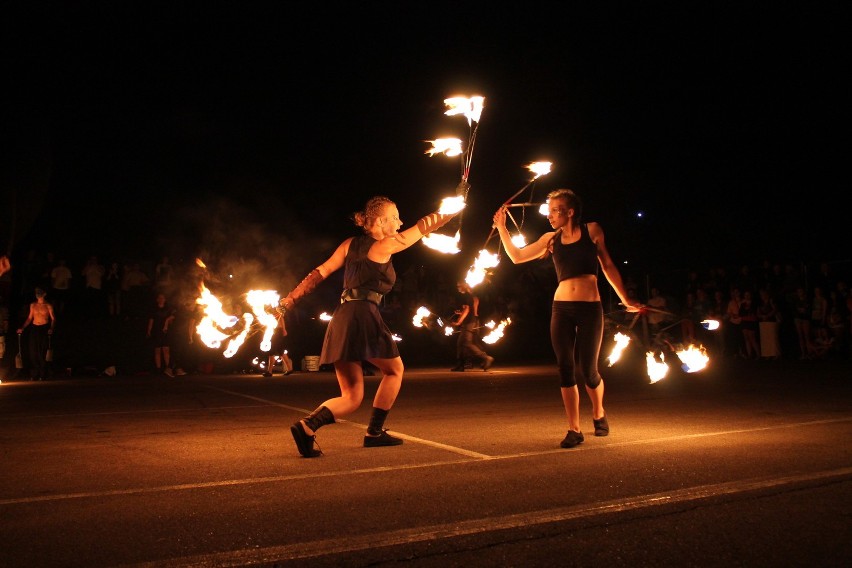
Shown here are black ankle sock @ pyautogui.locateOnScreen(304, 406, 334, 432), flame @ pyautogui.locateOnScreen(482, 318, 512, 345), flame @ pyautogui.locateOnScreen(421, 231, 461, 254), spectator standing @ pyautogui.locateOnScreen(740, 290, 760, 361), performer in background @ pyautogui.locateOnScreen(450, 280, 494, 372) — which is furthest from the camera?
spectator standing @ pyautogui.locateOnScreen(740, 290, 760, 361)

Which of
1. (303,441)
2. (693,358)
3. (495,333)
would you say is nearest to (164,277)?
(495,333)

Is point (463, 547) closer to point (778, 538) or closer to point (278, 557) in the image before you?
point (278, 557)

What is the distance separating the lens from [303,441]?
5883 mm

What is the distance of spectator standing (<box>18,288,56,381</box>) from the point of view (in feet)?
53.3

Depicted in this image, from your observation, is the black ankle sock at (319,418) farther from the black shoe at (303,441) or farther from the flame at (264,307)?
the flame at (264,307)

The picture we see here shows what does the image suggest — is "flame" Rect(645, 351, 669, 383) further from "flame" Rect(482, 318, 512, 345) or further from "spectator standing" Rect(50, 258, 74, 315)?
"spectator standing" Rect(50, 258, 74, 315)

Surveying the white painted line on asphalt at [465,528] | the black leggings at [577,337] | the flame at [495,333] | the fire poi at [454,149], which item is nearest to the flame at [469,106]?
the fire poi at [454,149]

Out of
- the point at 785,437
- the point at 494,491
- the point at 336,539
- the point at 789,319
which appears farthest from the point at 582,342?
the point at 789,319

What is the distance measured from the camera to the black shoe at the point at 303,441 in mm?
5871

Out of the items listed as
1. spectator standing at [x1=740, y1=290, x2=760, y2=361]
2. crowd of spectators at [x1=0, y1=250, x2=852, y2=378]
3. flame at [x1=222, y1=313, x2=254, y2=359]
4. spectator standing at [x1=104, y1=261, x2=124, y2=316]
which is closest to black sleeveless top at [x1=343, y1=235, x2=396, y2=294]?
flame at [x1=222, y1=313, x2=254, y2=359]

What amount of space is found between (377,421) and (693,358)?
137 inches

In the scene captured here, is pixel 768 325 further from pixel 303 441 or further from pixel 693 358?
pixel 303 441

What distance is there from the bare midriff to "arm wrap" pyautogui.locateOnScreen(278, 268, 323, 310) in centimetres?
217

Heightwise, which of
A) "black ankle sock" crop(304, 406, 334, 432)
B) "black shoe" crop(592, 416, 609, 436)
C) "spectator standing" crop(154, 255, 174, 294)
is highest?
"spectator standing" crop(154, 255, 174, 294)
